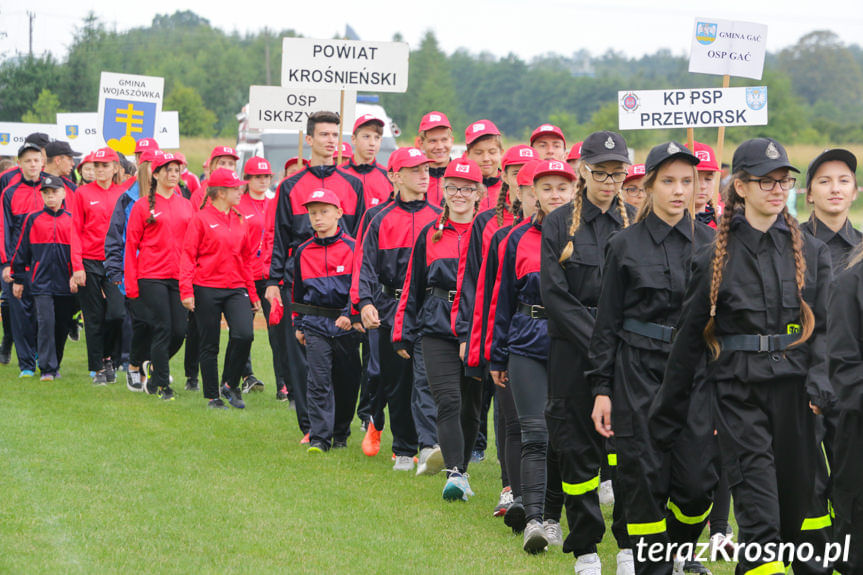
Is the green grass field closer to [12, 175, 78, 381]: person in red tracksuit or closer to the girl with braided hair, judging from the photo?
the girl with braided hair

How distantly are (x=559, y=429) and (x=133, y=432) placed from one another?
17.8ft

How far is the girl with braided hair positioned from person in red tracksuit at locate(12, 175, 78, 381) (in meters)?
9.41

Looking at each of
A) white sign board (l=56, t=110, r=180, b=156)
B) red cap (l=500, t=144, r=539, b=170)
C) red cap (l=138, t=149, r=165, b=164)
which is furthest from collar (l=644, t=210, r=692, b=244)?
white sign board (l=56, t=110, r=180, b=156)

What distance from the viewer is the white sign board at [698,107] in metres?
10.8

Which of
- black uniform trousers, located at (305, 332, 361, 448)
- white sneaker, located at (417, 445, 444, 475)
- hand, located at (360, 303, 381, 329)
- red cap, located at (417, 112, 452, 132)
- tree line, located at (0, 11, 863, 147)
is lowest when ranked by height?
white sneaker, located at (417, 445, 444, 475)

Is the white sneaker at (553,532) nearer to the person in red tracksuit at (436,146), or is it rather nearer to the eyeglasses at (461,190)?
the eyeglasses at (461,190)

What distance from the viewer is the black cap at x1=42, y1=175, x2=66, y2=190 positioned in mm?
14102

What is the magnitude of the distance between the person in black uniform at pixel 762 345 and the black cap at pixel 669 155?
432mm

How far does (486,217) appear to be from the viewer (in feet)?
27.1

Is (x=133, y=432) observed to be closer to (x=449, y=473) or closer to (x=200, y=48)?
(x=449, y=473)

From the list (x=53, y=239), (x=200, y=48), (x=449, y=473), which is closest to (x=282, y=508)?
(x=449, y=473)

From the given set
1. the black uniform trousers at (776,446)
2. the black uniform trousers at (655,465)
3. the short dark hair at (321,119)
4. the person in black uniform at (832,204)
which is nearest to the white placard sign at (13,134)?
the short dark hair at (321,119)

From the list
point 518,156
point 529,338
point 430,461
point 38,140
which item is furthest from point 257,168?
point 529,338

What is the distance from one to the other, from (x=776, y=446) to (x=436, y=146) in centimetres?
596
